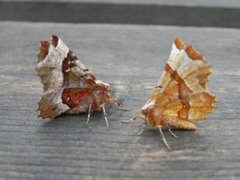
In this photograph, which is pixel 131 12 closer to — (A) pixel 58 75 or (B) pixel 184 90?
(A) pixel 58 75

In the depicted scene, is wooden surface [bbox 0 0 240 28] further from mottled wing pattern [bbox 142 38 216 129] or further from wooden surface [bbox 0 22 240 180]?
mottled wing pattern [bbox 142 38 216 129]

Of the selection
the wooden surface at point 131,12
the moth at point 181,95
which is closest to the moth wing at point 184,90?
the moth at point 181,95

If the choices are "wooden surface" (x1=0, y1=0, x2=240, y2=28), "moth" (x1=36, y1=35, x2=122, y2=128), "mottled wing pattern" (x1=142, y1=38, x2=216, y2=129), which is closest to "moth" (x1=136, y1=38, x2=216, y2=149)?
"mottled wing pattern" (x1=142, y1=38, x2=216, y2=129)

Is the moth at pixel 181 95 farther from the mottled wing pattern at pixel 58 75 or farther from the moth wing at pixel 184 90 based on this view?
the mottled wing pattern at pixel 58 75

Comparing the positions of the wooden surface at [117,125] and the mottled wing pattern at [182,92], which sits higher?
the mottled wing pattern at [182,92]

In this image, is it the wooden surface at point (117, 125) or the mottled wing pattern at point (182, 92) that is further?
the mottled wing pattern at point (182, 92)

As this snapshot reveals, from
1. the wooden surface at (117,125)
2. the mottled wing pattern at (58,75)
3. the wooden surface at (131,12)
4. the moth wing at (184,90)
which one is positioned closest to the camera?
the wooden surface at (117,125)
